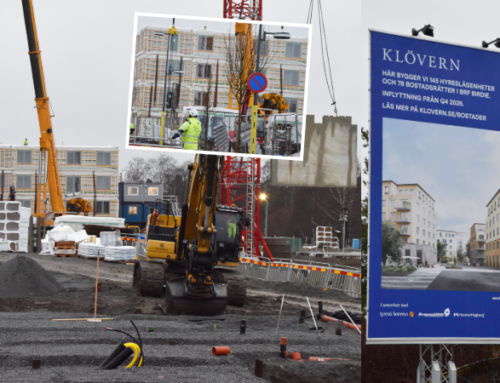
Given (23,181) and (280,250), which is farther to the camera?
(23,181)

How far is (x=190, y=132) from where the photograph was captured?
8461 millimetres

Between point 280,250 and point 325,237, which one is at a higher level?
point 325,237

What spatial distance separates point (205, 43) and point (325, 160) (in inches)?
278

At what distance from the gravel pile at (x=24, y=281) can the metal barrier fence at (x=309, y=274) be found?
9.82 metres

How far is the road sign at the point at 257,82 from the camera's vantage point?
29.9ft

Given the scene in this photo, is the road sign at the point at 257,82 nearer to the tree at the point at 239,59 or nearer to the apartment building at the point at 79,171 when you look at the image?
the tree at the point at 239,59

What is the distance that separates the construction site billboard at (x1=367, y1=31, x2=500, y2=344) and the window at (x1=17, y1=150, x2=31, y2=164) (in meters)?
49.3

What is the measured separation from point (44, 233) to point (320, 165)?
23.1 metres

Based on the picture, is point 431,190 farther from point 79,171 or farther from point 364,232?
point 79,171

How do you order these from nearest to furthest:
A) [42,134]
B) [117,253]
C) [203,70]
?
[203,70]
[117,253]
[42,134]

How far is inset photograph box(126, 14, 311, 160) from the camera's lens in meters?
8.46

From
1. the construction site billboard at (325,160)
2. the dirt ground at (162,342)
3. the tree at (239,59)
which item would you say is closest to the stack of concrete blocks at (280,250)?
the dirt ground at (162,342)

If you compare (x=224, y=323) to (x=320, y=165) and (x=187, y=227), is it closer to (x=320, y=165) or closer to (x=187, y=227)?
(x=187, y=227)

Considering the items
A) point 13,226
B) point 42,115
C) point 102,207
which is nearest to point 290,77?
point 13,226
